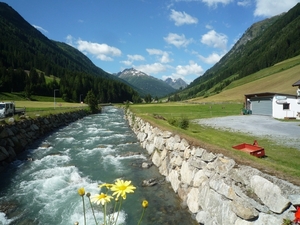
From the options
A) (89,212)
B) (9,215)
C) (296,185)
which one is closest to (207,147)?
(296,185)

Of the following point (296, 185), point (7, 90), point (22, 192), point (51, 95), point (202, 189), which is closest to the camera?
point (296, 185)

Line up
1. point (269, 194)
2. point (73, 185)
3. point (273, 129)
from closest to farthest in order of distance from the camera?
point (269, 194), point (73, 185), point (273, 129)

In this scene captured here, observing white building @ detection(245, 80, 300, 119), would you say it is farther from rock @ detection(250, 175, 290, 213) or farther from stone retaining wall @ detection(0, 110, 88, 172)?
stone retaining wall @ detection(0, 110, 88, 172)

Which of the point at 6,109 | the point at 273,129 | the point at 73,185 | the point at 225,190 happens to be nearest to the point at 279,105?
the point at 273,129

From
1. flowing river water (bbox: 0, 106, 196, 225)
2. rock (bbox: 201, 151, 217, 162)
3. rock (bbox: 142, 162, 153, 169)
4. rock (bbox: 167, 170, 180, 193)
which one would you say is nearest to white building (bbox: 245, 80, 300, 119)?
flowing river water (bbox: 0, 106, 196, 225)

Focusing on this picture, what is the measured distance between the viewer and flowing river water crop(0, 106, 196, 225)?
404 inches

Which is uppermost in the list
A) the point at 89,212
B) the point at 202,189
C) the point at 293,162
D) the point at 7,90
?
the point at 7,90

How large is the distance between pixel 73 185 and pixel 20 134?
47.5ft

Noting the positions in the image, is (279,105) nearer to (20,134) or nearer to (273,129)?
(273,129)

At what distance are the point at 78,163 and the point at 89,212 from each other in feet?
25.3

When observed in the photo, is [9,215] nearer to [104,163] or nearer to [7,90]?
[104,163]

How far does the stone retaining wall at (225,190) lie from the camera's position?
6496 millimetres

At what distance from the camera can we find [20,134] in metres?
24.3

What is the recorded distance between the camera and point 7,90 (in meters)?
112
